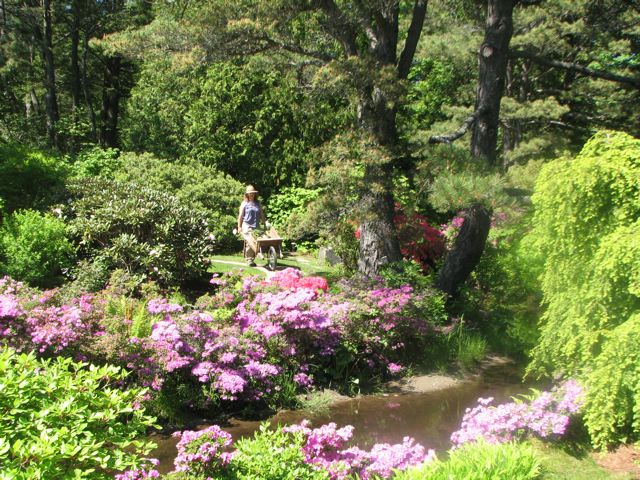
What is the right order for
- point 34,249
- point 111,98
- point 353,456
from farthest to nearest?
1. point 111,98
2. point 34,249
3. point 353,456

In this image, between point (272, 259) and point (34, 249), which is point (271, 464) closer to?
point (34, 249)

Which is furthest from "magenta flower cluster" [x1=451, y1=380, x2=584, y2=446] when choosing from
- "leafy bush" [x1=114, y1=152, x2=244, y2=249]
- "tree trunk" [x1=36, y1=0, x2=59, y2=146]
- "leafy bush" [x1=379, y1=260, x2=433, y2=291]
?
"tree trunk" [x1=36, y1=0, x2=59, y2=146]

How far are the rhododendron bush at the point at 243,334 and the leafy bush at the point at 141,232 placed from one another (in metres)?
1.58

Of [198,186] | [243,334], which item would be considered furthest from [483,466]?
[198,186]

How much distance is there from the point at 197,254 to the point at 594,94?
1608 centimetres

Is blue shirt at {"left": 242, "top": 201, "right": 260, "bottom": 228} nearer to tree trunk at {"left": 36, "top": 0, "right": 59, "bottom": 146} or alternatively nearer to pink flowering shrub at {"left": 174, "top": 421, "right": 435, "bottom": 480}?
pink flowering shrub at {"left": 174, "top": 421, "right": 435, "bottom": 480}

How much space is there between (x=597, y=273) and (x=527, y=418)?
1.46 m

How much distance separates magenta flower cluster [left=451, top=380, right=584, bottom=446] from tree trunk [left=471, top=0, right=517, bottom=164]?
4185 millimetres

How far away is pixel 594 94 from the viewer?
19.1 m

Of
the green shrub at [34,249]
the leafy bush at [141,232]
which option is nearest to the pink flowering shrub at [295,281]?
the leafy bush at [141,232]

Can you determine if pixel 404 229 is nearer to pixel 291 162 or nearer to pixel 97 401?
pixel 291 162

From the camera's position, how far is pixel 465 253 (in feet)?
29.8

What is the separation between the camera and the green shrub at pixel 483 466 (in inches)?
136

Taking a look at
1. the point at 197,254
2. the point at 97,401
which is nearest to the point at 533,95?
the point at 197,254
